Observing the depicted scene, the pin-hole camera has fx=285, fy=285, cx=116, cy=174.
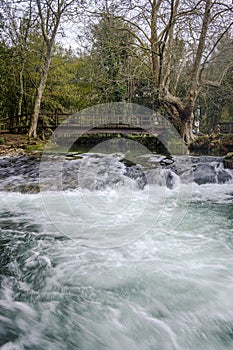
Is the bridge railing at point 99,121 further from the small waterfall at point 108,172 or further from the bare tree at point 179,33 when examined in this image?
the small waterfall at point 108,172

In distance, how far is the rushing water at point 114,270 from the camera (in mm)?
2729

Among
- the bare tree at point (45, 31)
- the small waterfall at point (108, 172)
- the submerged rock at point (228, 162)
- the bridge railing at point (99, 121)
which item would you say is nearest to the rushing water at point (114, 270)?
the small waterfall at point (108, 172)

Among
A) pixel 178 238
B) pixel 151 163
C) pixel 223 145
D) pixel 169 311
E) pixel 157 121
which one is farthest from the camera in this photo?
pixel 157 121

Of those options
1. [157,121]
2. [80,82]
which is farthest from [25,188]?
[80,82]

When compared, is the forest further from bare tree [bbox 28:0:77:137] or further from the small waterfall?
the small waterfall

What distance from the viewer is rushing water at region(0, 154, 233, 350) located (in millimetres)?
2729

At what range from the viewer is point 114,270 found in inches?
152

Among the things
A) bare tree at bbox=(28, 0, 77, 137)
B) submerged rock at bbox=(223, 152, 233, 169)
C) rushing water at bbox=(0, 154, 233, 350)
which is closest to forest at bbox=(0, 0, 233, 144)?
bare tree at bbox=(28, 0, 77, 137)

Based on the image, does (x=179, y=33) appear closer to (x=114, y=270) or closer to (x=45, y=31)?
(x=45, y=31)

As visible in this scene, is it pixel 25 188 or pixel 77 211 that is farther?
pixel 25 188

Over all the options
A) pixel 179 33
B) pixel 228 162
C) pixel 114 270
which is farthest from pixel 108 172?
pixel 179 33

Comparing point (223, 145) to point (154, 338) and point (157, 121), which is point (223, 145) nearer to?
point (157, 121)

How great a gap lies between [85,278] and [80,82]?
21.2 meters

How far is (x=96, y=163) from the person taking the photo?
10445 mm
